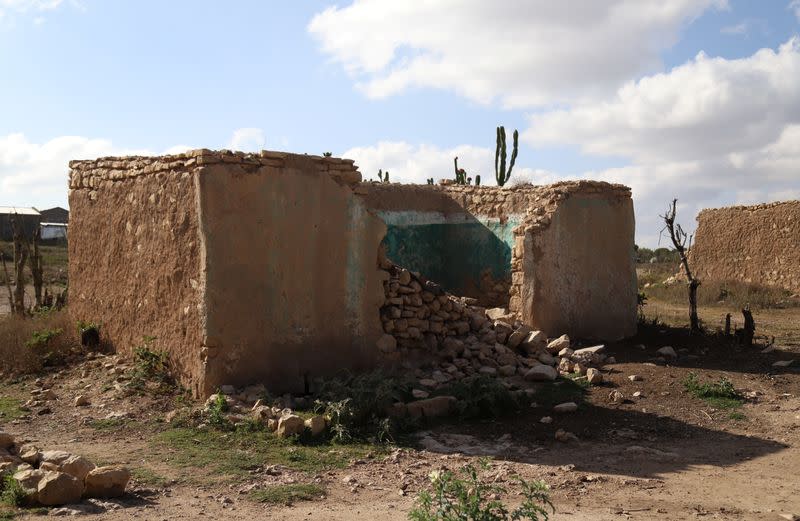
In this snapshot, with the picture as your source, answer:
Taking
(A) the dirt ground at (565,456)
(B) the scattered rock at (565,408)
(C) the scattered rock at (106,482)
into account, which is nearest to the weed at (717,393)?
(A) the dirt ground at (565,456)

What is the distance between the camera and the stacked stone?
782 centimetres

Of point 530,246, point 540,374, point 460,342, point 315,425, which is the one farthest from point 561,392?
point 315,425

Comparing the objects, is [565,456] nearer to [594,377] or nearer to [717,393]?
[594,377]

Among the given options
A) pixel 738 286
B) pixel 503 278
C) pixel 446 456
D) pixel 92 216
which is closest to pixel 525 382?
pixel 446 456

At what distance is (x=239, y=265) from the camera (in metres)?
7.78

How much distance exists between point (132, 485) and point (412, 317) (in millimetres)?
4430

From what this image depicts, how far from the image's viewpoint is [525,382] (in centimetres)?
893

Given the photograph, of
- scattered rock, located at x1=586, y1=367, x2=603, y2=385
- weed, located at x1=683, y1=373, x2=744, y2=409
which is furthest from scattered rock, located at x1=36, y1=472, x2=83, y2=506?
weed, located at x1=683, y1=373, x2=744, y2=409

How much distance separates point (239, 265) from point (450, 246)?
19.4ft

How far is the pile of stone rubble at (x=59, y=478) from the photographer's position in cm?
478

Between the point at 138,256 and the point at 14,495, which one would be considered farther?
the point at 138,256

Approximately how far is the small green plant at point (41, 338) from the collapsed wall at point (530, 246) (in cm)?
442

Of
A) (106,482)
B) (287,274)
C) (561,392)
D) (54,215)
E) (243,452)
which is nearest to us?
(106,482)

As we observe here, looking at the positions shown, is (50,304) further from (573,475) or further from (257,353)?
(573,475)
